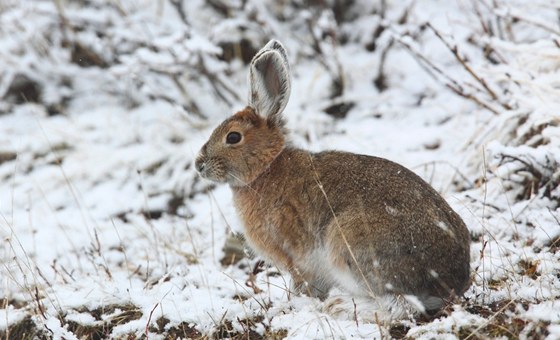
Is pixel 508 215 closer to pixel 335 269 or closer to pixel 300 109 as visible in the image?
pixel 335 269

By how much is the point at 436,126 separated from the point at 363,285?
156 inches

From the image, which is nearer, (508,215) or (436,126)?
(508,215)

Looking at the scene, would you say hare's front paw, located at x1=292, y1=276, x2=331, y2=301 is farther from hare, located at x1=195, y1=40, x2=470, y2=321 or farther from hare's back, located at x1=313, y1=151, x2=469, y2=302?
hare's back, located at x1=313, y1=151, x2=469, y2=302

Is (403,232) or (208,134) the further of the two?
(208,134)

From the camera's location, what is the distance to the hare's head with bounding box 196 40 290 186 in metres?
4.71

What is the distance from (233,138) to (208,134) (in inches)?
127

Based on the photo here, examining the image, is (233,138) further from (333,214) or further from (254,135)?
(333,214)

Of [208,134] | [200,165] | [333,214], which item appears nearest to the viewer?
[333,214]

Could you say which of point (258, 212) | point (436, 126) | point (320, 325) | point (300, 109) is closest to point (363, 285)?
point (320, 325)

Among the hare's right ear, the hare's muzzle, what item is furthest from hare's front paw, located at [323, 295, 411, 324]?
the hare's right ear

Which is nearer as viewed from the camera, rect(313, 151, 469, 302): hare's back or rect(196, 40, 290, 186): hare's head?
rect(313, 151, 469, 302): hare's back

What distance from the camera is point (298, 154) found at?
4.67 meters

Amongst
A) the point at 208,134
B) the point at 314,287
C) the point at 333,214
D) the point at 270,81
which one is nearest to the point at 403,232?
the point at 333,214

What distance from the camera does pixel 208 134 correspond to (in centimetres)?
795
